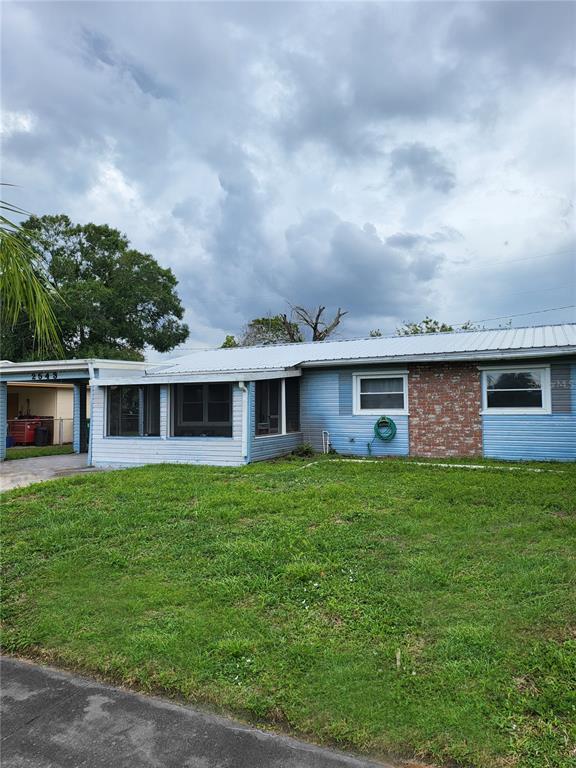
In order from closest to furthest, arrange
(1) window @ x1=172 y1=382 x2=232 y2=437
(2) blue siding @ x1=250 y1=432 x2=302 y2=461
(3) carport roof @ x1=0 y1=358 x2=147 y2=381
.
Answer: (2) blue siding @ x1=250 y1=432 x2=302 y2=461, (1) window @ x1=172 y1=382 x2=232 y2=437, (3) carport roof @ x1=0 y1=358 x2=147 y2=381

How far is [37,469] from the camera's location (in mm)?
13070

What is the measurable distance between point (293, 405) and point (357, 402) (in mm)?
1891

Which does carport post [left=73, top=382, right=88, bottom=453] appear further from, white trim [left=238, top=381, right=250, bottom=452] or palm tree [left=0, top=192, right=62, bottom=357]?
palm tree [left=0, top=192, right=62, bottom=357]

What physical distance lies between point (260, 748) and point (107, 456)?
1174 centimetres

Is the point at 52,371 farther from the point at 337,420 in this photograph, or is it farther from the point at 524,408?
the point at 524,408

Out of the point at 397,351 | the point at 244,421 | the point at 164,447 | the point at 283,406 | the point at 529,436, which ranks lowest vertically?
the point at 164,447

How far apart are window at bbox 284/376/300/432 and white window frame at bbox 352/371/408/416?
169cm

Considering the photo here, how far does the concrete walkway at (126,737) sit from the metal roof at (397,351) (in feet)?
32.0

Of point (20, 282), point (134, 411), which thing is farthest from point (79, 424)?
point (20, 282)

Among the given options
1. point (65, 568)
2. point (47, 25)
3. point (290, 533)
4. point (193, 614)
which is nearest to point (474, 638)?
point (193, 614)

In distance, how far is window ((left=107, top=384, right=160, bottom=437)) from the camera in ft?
44.4

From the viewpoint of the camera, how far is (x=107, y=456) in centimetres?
1338

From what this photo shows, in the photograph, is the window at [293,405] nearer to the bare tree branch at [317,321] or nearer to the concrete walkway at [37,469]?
the concrete walkway at [37,469]

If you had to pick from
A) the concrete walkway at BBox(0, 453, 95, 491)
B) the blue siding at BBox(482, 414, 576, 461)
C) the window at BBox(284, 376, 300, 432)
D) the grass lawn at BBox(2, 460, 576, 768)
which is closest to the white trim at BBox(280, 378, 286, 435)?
the window at BBox(284, 376, 300, 432)
